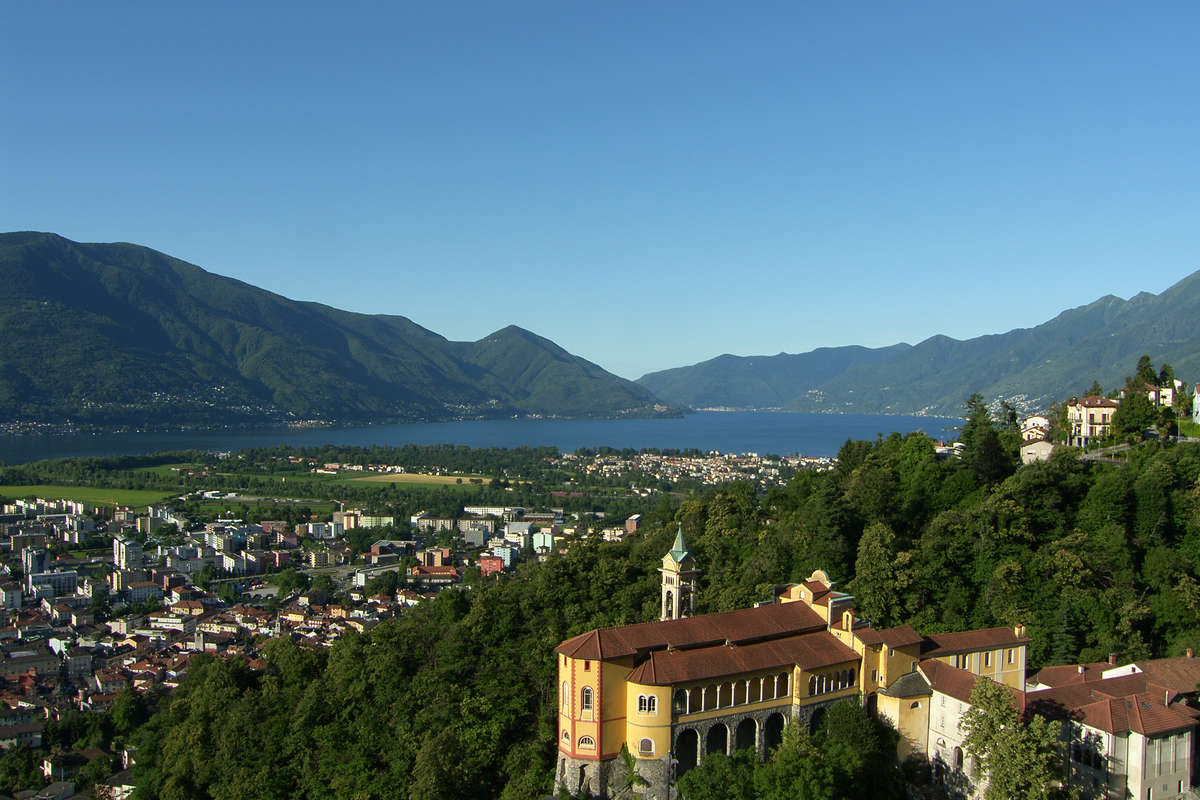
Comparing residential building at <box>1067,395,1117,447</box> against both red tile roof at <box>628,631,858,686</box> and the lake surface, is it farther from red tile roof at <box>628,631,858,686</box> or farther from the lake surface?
the lake surface

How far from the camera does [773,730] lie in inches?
736

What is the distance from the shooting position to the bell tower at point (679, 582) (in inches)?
893

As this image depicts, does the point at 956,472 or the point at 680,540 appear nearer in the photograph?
the point at 680,540

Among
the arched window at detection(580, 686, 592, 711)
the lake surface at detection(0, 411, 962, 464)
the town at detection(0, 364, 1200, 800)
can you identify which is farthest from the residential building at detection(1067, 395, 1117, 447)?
the lake surface at detection(0, 411, 962, 464)

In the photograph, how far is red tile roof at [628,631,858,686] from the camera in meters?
17.6

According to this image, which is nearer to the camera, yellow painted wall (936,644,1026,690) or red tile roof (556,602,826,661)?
red tile roof (556,602,826,661)

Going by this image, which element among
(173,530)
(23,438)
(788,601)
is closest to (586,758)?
(788,601)

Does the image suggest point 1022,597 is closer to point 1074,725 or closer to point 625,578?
point 1074,725

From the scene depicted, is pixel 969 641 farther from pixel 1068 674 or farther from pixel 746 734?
pixel 746 734

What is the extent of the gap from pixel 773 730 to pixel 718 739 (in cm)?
111

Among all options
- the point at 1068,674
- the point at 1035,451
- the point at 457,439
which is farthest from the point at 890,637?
the point at 457,439

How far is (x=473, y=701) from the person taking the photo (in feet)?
69.5

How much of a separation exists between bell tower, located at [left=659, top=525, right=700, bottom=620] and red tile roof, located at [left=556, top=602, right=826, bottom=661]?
2.96m

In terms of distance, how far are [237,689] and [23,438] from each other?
12441 centimetres
